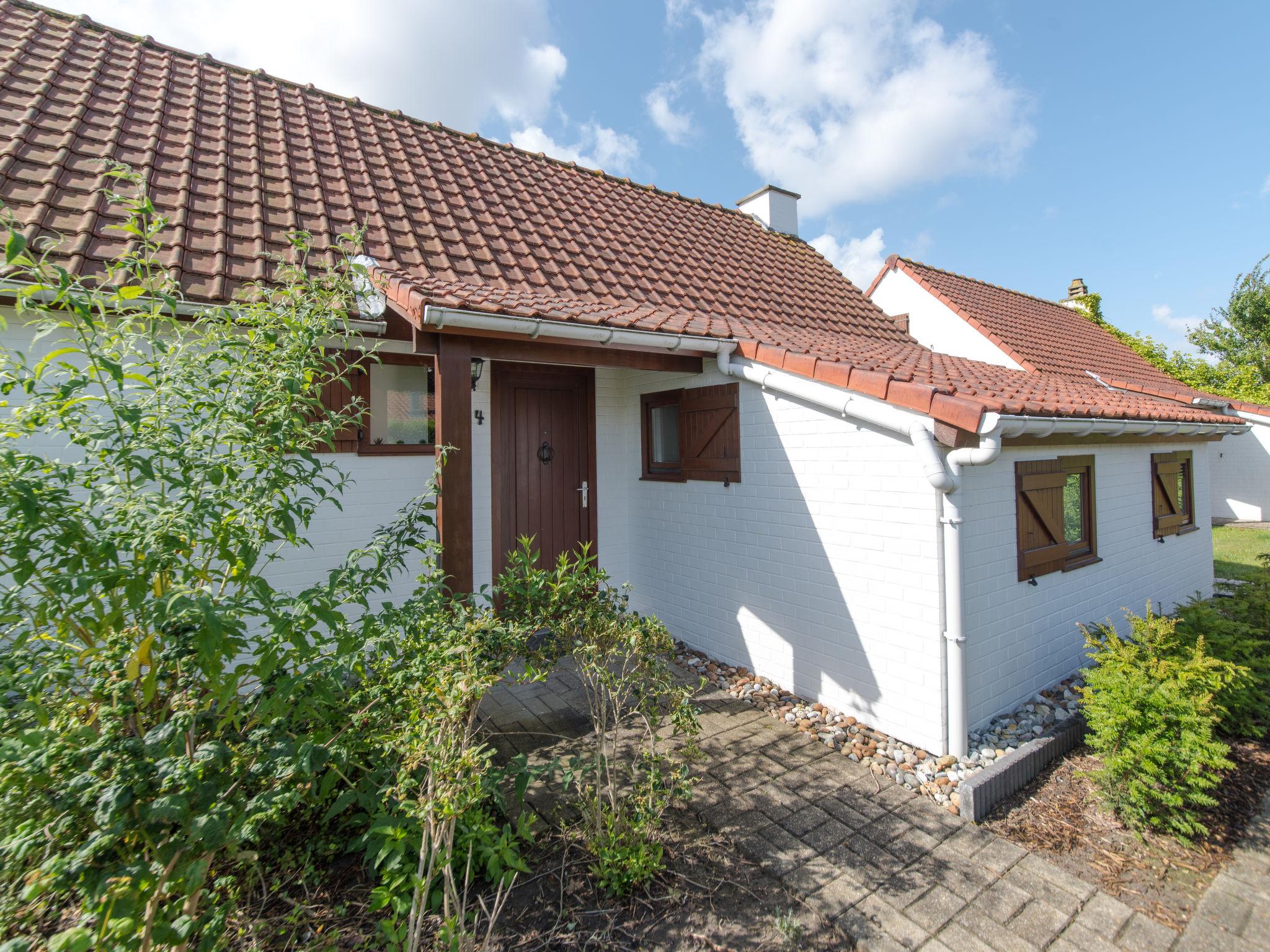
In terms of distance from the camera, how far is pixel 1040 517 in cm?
453

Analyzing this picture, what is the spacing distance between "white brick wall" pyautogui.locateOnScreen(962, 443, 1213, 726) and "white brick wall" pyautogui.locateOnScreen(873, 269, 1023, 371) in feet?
14.3

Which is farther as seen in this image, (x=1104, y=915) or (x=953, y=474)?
(x=953, y=474)

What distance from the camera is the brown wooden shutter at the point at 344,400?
4500 mm

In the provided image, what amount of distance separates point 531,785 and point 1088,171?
41.3 feet

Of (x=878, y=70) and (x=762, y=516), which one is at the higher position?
(x=878, y=70)

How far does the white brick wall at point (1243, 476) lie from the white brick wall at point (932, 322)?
8341mm

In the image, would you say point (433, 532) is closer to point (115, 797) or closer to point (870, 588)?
point (115, 797)

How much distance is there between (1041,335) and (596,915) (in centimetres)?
1291

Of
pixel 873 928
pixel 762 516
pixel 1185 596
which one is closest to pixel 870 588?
pixel 762 516

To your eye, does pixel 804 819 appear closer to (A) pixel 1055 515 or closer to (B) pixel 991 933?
(B) pixel 991 933

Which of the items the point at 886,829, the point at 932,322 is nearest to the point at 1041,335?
the point at 932,322

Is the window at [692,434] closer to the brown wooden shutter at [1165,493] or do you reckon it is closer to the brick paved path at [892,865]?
the brick paved path at [892,865]

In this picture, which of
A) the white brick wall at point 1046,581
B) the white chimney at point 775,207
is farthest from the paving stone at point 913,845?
the white chimney at point 775,207

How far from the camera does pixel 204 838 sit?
5.98 feet
